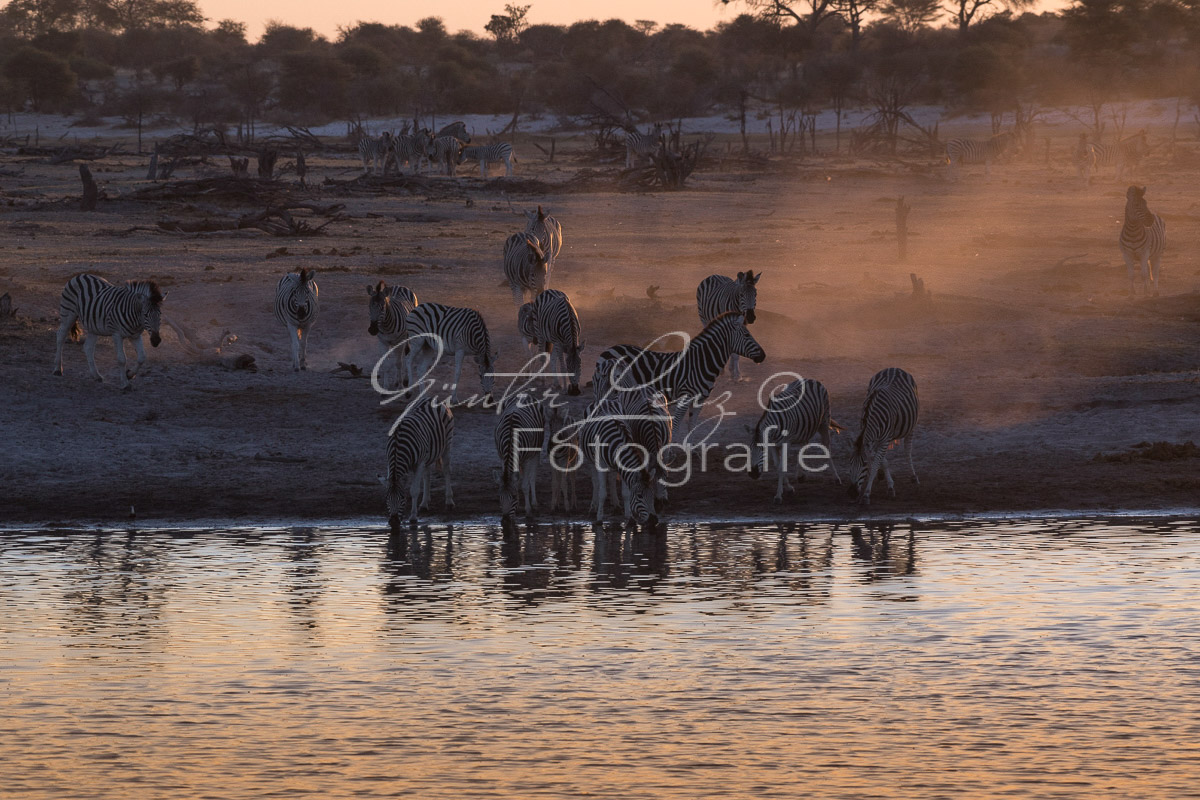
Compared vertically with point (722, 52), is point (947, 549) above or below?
below

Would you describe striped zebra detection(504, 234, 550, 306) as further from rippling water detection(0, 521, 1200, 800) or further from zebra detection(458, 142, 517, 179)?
zebra detection(458, 142, 517, 179)

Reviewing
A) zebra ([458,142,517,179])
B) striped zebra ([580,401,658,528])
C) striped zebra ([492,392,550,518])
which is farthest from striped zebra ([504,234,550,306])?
zebra ([458,142,517,179])

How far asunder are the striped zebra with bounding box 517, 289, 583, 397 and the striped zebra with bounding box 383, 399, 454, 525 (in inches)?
173

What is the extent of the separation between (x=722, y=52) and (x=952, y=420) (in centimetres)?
7547

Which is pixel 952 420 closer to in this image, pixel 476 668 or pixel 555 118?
pixel 476 668

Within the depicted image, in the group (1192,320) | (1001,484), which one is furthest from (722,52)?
(1001,484)

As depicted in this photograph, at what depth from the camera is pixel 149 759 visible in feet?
25.0

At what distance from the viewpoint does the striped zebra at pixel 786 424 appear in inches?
587

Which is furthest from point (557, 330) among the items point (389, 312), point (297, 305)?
point (297, 305)

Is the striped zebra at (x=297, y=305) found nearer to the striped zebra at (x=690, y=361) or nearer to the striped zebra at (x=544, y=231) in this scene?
the striped zebra at (x=690, y=361)

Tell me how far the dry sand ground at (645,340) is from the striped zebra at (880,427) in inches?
9.4

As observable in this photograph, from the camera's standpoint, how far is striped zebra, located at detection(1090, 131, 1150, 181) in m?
46.0

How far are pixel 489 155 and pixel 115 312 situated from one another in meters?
32.2

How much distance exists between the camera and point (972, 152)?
49.5 metres
